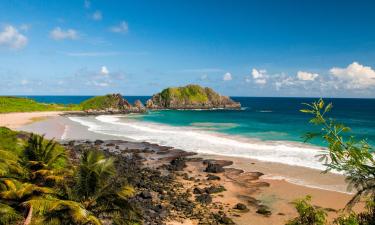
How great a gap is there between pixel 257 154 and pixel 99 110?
97536 millimetres

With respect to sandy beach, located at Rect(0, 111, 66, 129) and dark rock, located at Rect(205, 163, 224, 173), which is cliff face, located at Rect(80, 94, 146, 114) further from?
dark rock, located at Rect(205, 163, 224, 173)

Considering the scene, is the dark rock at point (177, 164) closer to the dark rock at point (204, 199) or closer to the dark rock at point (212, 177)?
the dark rock at point (212, 177)

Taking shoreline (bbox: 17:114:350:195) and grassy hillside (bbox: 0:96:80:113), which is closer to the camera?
shoreline (bbox: 17:114:350:195)

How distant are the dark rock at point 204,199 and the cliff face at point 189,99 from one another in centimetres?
13785

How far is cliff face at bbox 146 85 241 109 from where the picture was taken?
6580 inches

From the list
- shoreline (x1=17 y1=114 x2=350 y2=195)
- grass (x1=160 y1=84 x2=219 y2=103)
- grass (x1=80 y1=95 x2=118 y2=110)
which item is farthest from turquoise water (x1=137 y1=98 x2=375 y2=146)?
grass (x1=160 y1=84 x2=219 y2=103)

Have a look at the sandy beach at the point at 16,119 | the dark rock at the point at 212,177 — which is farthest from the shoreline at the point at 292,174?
the sandy beach at the point at 16,119

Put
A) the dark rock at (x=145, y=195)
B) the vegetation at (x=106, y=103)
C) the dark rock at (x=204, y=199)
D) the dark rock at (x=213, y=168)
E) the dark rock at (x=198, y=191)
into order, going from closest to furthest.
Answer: the dark rock at (x=204, y=199)
the dark rock at (x=145, y=195)
the dark rock at (x=198, y=191)
the dark rock at (x=213, y=168)
the vegetation at (x=106, y=103)

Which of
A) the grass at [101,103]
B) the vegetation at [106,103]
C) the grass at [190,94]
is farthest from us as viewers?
the grass at [190,94]

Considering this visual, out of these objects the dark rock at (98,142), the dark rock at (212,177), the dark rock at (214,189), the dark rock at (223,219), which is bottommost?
the dark rock at (223,219)

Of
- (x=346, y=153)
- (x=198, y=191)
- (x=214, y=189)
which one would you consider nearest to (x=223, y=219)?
(x=198, y=191)

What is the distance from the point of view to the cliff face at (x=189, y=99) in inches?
6580

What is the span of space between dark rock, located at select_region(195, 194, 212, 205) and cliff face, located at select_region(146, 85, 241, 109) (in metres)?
138

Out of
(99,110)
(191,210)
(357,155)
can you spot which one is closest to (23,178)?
(191,210)
